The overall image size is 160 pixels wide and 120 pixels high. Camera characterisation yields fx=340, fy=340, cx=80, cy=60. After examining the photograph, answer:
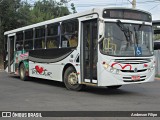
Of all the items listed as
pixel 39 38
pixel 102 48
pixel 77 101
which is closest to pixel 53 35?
pixel 39 38

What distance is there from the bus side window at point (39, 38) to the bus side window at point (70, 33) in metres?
2.09

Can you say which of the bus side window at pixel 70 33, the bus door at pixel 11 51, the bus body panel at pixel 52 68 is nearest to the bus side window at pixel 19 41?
the bus door at pixel 11 51

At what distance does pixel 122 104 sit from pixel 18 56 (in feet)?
34.5

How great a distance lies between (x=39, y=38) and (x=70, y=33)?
3282 mm

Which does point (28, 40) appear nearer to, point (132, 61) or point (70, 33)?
point (70, 33)

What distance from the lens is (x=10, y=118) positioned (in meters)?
7.70

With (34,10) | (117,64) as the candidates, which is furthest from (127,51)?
(34,10)

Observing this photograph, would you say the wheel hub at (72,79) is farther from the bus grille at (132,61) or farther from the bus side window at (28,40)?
the bus side window at (28,40)

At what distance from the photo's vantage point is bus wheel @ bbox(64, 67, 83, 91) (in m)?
13.7

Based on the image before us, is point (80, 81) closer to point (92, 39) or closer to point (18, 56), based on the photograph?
point (92, 39)

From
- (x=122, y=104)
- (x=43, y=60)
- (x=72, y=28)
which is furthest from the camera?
(x=43, y=60)

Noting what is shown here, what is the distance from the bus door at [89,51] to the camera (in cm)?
1266

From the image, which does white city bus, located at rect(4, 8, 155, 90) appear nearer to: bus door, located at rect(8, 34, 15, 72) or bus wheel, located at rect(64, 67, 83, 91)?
bus wheel, located at rect(64, 67, 83, 91)

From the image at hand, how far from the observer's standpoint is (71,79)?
1395 centimetres
